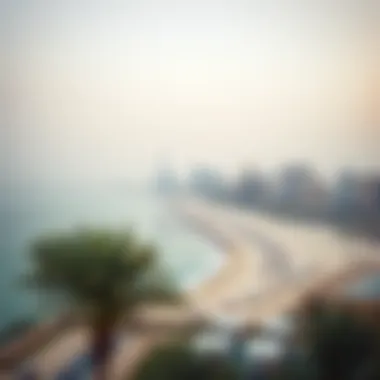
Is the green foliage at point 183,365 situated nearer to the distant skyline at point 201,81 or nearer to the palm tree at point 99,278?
the palm tree at point 99,278

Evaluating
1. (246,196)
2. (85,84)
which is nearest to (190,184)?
(246,196)

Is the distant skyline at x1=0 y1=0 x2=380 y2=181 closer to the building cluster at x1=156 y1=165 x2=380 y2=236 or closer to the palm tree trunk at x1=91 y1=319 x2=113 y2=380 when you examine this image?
the building cluster at x1=156 y1=165 x2=380 y2=236

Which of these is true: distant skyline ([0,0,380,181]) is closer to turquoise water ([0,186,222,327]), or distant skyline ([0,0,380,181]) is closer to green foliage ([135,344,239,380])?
turquoise water ([0,186,222,327])

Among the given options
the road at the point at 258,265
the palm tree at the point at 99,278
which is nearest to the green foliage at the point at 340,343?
the road at the point at 258,265

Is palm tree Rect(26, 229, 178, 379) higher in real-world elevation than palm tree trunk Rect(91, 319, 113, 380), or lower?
higher

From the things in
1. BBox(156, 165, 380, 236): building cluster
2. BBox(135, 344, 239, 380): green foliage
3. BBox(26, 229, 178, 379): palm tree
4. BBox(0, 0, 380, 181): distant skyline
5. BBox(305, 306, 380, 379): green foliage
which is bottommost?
BBox(135, 344, 239, 380): green foliage

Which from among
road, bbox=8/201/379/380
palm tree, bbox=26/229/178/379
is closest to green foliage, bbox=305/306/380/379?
road, bbox=8/201/379/380
